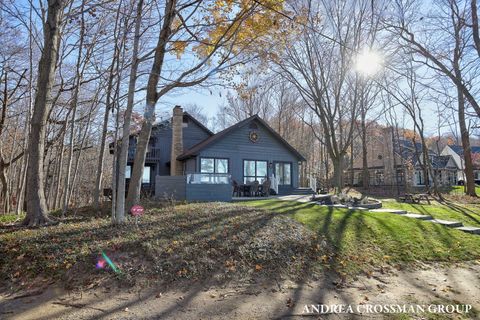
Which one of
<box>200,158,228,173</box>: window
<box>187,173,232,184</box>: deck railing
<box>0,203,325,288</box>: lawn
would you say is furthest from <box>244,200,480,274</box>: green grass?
<box>200,158,228,173</box>: window

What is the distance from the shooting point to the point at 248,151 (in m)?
18.8

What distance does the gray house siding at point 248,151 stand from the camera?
17844 mm

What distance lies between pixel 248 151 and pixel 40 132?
42.2 ft

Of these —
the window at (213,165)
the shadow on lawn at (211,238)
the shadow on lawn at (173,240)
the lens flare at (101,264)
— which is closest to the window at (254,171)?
the window at (213,165)

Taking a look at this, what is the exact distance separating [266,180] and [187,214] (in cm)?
1075

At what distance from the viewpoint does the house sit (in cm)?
1769

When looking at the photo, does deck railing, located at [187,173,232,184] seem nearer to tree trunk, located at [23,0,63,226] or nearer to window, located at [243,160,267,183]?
window, located at [243,160,267,183]

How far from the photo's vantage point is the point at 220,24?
890 cm

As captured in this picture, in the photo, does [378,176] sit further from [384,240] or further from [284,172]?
[384,240]

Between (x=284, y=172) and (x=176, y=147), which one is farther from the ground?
(x=176, y=147)

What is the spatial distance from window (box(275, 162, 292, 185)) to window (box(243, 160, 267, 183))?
1088 mm

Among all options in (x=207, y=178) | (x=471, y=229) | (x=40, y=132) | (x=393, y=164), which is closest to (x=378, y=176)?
(x=393, y=164)

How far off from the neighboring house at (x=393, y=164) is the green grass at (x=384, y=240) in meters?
25.7

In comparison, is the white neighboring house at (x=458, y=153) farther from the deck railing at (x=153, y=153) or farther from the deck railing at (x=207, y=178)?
the deck railing at (x=207, y=178)
